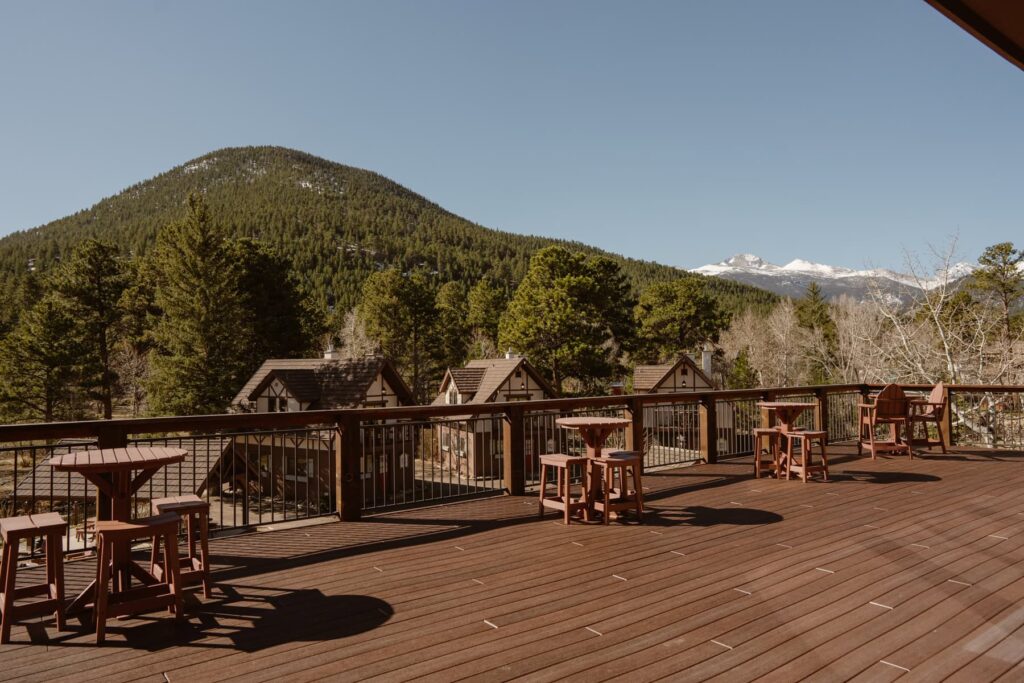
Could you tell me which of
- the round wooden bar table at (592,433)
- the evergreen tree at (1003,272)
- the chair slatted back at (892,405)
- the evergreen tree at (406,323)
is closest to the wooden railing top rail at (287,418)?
the round wooden bar table at (592,433)

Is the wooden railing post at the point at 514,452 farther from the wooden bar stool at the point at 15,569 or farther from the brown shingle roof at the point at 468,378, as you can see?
the brown shingle roof at the point at 468,378

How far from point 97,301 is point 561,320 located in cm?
2519

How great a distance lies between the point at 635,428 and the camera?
7.53 meters

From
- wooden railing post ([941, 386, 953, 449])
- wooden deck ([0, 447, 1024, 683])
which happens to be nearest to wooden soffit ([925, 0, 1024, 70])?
wooden deck ([0, 447, 1024, 683])

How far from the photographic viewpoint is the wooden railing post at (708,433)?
8.52 metres

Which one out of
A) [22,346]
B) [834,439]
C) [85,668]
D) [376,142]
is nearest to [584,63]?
[834,439]

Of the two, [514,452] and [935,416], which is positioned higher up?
[935,416]

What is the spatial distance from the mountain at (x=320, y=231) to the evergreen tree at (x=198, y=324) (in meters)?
23.5

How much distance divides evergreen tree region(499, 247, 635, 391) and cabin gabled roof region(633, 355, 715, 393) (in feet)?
6.23

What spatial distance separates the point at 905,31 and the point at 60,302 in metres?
36.3

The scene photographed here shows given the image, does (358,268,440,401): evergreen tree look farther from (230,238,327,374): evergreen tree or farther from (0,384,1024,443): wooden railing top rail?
(0,384,1024,443): wooden railing top rail

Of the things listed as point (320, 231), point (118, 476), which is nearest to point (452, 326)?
point (320, 231)

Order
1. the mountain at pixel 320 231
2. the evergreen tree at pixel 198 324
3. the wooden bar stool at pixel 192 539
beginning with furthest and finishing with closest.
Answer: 1. the mountain at pixel 320 231
2. the evergreen tree at pixel 198 324
3. the wooden bar stool at pixel 192 539

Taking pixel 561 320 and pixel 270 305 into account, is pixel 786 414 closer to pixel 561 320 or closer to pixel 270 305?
pixel 561 320
